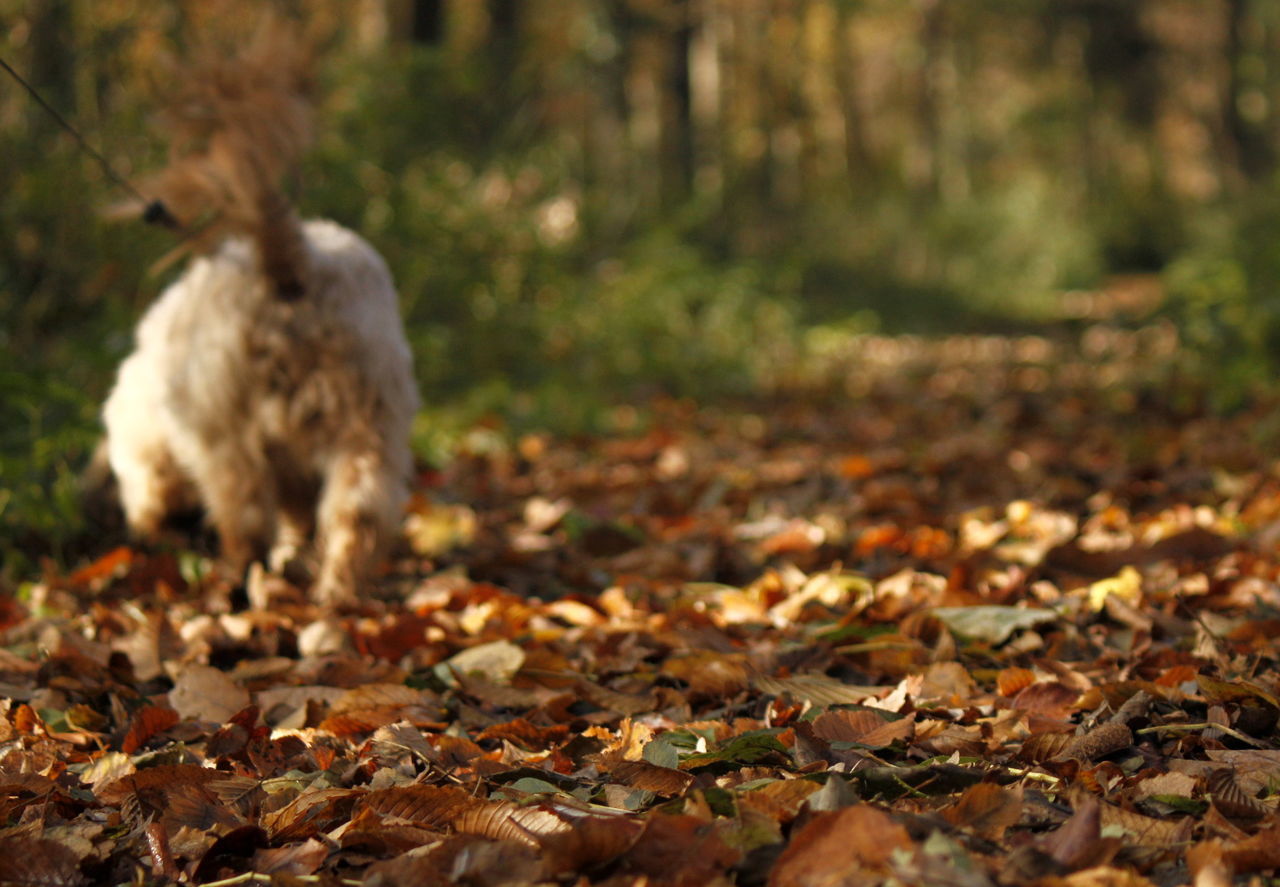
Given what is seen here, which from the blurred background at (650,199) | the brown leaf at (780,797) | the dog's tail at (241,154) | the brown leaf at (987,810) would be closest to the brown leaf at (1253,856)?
the brown leaf at (987,810)

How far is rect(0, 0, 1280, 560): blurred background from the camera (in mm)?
5910

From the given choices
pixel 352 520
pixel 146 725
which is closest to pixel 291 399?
pixel 352 520

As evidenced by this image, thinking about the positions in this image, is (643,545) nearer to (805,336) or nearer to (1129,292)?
(805,336)

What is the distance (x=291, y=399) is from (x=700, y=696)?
1812 mm

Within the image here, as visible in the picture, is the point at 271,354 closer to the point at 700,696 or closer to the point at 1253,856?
the point at 700,696

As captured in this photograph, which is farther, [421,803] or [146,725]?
[146,725]

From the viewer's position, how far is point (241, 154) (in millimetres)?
3705

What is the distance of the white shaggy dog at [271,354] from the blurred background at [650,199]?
297 millimetres

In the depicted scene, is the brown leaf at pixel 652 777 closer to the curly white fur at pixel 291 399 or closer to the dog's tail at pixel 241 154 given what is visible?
the curly white fur at pixel 291 399

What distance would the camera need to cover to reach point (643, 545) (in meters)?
4.69

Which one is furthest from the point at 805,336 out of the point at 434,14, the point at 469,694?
the point at 469,694

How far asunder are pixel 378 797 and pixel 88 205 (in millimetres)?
4658

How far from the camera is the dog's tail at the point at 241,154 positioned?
3725 millimetres

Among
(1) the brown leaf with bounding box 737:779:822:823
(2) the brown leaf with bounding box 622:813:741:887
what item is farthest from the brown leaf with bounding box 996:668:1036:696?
(2) the brown leaf with bounding box 622:813:741:887
